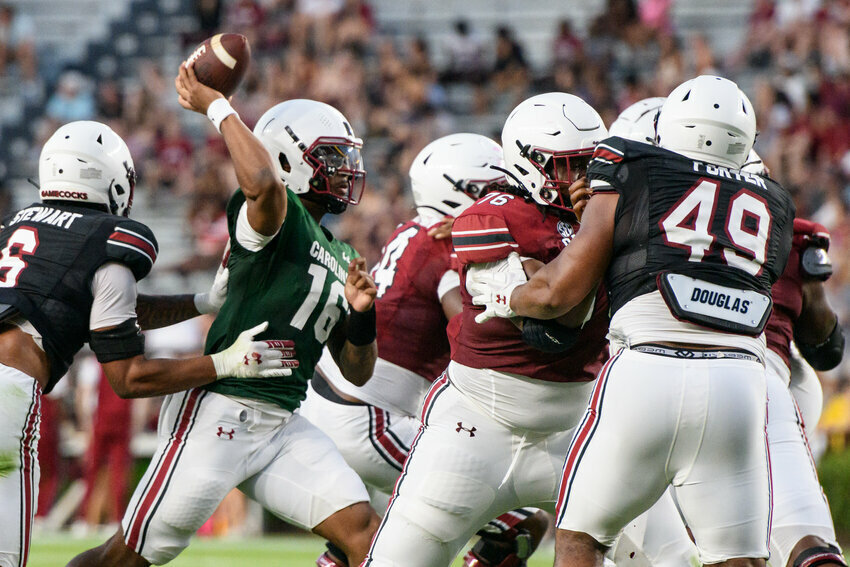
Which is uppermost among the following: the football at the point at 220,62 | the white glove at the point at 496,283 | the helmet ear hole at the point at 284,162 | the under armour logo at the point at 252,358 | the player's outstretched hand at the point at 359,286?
the football at the point at 220,62

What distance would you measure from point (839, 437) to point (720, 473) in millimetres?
7335

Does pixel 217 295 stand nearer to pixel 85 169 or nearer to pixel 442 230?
pixel 85 169

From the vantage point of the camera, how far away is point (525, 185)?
4457 mm

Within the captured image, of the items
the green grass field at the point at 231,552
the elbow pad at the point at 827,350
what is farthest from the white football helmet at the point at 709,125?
the green grass field at the point at 231,552

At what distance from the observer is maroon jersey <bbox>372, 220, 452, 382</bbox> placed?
550cm

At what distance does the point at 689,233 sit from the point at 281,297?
1765 mm

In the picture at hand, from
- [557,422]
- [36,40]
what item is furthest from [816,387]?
[36,40]

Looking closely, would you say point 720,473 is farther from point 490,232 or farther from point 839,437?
point 839,437

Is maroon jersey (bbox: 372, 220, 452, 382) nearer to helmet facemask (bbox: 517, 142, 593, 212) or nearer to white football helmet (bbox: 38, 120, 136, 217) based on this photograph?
helmet facemask (bbox: 517, 142, 593, 212)

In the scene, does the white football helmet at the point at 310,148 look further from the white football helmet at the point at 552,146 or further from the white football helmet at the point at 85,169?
the white football helmet at the point at 552,146

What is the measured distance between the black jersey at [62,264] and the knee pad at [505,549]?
78.4 inches

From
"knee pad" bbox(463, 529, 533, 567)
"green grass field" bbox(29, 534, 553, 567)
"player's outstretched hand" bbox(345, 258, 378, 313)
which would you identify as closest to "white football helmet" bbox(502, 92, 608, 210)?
"player's outstretched hand" bbox(345, 258, 378, 313)

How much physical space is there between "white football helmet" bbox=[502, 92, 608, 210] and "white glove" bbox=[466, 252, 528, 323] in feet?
→ 1.19

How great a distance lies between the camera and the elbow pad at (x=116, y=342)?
434 centimetres
